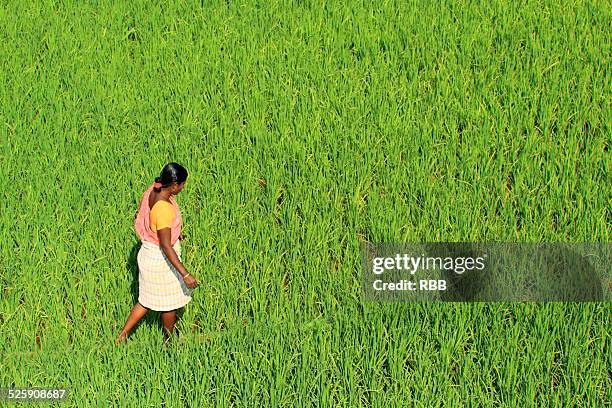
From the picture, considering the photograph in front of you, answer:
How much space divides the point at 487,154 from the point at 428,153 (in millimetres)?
347

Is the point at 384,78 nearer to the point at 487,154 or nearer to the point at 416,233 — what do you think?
the point at 487,154

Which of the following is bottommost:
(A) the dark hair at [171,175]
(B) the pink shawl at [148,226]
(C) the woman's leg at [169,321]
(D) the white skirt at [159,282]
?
(C) the woman's leg at [169,321]

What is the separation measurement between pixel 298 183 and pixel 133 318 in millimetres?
1306

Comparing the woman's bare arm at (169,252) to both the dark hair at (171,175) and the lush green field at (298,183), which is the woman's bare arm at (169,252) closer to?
the dark hair at (171,175)

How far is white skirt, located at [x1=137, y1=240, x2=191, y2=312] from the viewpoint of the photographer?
3068 mm

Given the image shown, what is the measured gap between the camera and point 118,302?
3.44m

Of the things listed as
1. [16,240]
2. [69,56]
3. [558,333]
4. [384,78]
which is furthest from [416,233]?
[69,56]

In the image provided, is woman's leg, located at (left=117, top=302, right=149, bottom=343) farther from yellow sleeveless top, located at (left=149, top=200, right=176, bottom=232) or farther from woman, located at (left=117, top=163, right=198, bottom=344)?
yellow sleeveless top, located at (left=149, top=200, right=176, bottom=232)

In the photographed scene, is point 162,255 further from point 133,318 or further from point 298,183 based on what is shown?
point 298,183

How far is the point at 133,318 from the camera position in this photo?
10.5 feet

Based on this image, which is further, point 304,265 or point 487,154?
point 487,154

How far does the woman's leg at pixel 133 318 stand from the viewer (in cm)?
319

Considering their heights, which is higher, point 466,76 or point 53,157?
point 466,76

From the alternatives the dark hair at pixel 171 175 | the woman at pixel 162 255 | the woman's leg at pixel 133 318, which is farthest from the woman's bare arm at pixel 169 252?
the woman's leg at pixel 133 318
